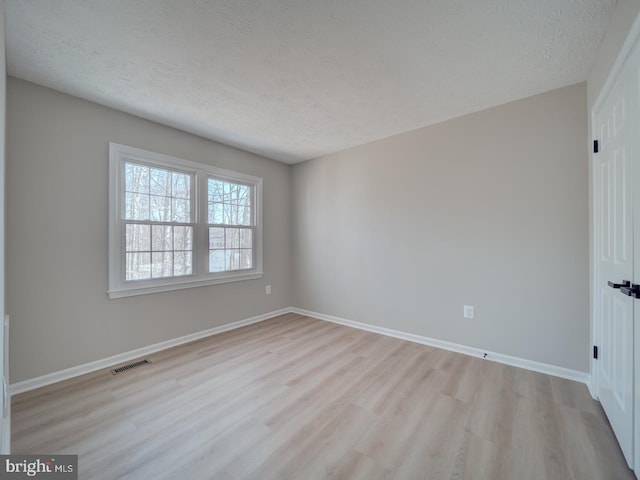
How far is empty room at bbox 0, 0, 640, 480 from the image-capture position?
5.02ft

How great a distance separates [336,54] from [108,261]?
2.76 m

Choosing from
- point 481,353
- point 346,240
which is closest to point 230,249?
point 346,240

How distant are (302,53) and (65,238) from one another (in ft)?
8.35

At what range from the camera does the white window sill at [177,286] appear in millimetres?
2684

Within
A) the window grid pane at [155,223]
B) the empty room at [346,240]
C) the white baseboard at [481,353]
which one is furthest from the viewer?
the window grid pane at [155,223]

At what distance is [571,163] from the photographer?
7.57ft

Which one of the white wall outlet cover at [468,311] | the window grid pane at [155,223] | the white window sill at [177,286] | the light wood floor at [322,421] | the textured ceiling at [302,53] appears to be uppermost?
the textured ceiling at [302,53]

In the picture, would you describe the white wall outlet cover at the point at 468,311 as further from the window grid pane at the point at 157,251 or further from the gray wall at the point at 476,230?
the window grid pane at the point at 157,251

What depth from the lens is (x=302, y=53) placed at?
6.21 ft

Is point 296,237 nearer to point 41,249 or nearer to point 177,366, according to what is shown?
point 177,366
